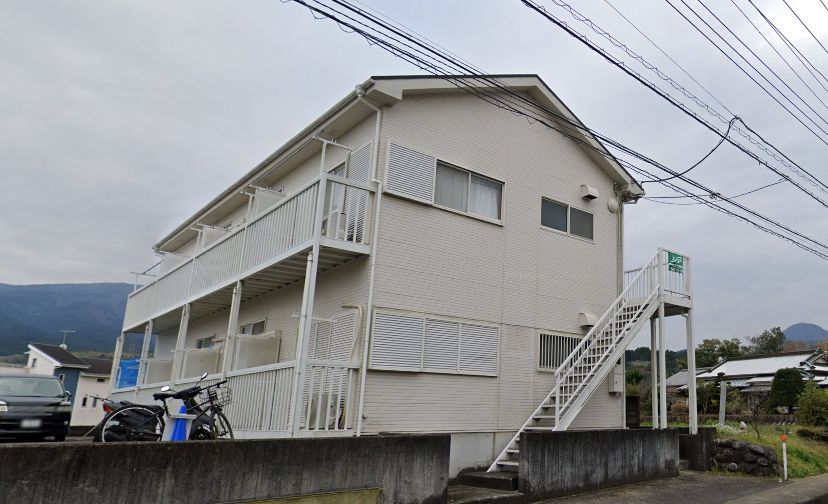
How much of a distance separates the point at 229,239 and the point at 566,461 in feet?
25.3

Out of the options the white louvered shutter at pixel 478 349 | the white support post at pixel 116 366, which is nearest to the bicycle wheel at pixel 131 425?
the white louvered shutter at pixel 478 349

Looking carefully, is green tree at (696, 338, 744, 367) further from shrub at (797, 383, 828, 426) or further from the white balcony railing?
the white balcony railing

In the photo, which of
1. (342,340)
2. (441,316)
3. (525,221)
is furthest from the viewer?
(525,221)

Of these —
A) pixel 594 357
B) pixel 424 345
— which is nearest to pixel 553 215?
pixel 594 357

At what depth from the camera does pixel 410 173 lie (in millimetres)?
10133

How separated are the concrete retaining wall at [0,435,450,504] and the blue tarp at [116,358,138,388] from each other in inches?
556

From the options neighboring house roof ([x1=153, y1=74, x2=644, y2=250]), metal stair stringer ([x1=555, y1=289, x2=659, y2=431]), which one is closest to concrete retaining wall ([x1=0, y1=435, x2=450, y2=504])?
metal stair stringer ([x1=555, y1=289, x2=659, y2=431])

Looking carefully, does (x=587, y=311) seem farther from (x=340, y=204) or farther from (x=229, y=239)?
(x=229, y=239)

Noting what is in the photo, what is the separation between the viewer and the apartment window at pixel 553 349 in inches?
458

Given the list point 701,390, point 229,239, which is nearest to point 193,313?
point 229,239

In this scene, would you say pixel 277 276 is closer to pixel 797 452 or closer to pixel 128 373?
A: pixel 128 373

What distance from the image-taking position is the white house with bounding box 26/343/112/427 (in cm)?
3531

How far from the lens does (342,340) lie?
9484mm

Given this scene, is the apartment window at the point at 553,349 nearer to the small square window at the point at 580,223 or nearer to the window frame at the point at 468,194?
the small square window at the point at 580,223
